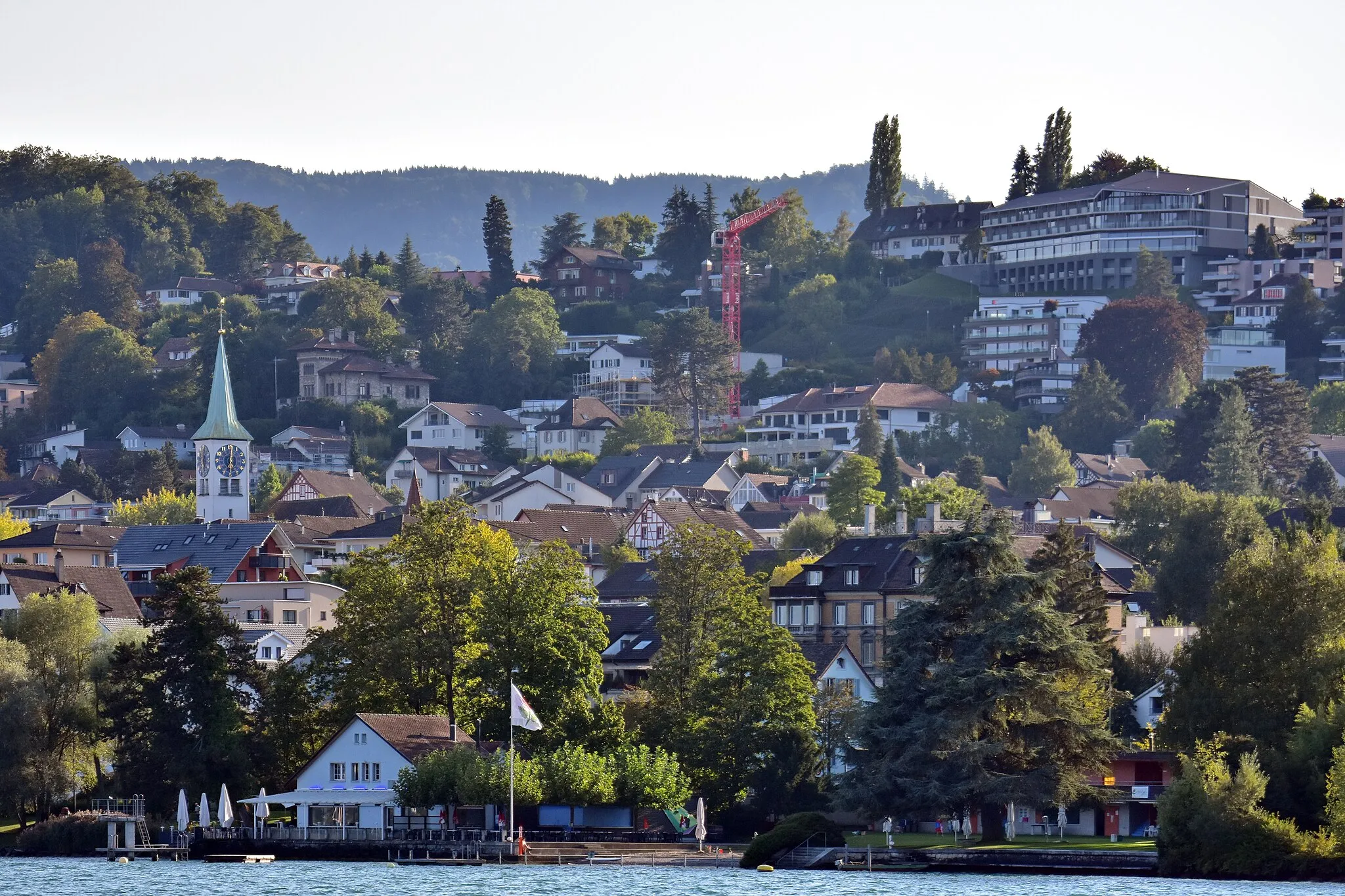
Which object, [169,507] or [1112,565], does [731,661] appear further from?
[169,507]

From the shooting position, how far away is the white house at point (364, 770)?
3051 inches

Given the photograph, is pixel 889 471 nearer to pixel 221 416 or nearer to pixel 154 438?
pixel 221 416

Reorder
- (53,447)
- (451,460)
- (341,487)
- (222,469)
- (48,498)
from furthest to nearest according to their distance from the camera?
(53,447) → (451,460) → (48,498) → (341,487) → (222,469)

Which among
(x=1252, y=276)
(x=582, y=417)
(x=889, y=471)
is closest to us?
(x=889, y=471)

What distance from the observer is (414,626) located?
265 feet

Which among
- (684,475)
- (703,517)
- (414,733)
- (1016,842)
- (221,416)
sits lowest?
(1016,842)

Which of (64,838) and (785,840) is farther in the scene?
(64,838)

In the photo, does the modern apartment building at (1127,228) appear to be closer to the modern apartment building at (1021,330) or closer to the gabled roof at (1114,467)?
the modern apartment building at (1021,330)

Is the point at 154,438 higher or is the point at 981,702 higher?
the point at 154,438

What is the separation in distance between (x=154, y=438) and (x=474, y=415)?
22889 millimetres

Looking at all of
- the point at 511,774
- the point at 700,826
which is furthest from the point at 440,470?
the point at 700,826

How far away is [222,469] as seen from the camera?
155 meters

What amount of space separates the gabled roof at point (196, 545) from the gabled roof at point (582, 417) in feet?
178

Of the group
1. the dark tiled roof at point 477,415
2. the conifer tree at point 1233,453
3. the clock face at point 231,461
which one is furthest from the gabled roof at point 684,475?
the conifer tree at point 1233,453
